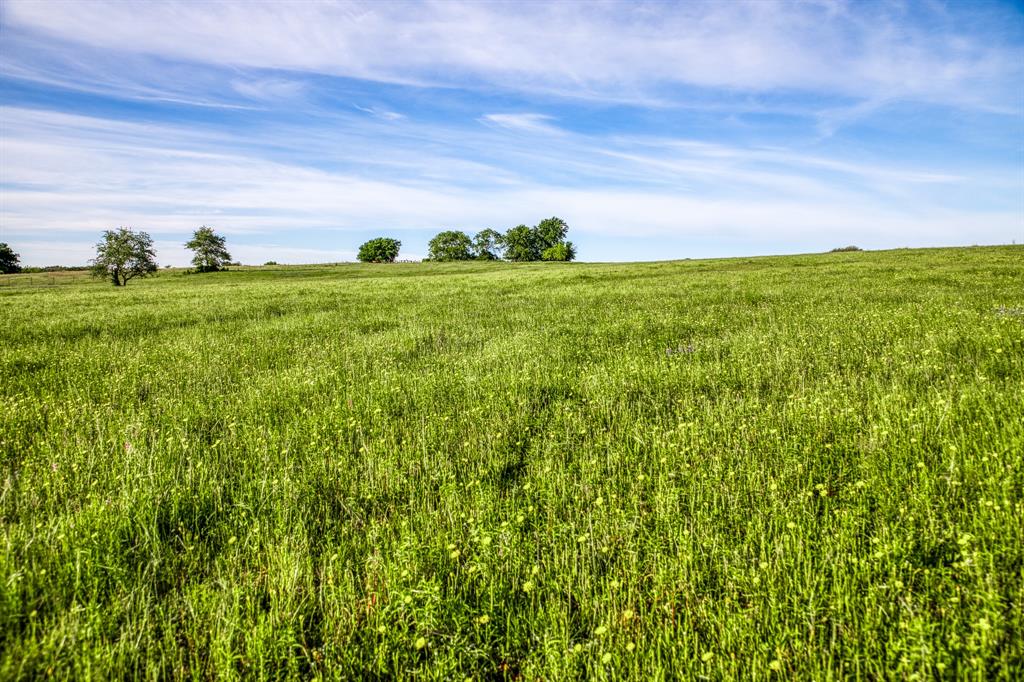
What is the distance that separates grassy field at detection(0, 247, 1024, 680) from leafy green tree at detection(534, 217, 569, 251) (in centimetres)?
15971

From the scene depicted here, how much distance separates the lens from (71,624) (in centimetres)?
308

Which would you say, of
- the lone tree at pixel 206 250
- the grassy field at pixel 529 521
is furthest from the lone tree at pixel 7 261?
the grassy field at pixel 529 521

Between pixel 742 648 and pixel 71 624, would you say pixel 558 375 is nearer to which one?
pixel 742 648

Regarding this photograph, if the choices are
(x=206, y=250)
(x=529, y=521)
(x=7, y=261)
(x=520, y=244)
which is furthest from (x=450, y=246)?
(x=529, y=521)

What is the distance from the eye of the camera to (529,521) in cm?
442

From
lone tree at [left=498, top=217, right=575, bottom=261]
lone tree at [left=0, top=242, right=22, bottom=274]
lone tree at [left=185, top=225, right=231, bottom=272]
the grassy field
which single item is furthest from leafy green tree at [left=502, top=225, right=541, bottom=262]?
the grassy field

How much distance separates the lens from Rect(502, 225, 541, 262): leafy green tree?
162 meters

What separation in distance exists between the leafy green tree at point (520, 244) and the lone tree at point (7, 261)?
12798 cm

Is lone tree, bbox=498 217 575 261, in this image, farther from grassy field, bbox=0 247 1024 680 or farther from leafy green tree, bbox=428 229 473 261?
grassy field, bbox=0 247 1024 680

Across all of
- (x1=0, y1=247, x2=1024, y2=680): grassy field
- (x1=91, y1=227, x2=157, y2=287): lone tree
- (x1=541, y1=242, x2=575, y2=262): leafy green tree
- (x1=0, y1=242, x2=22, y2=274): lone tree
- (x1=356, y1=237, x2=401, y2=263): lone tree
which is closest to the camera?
(x1=0, y1=247, x2=1024, y2=680): grassy field

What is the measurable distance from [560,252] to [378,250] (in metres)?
65.5

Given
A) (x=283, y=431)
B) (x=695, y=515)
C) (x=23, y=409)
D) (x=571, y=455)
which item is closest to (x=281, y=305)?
(x=23, y=409)

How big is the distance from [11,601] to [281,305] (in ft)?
76.7

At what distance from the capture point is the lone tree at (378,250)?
560ft
